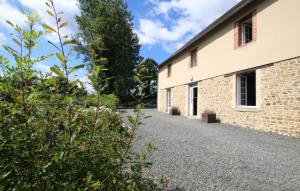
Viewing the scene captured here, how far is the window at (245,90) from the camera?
10070 millimetres

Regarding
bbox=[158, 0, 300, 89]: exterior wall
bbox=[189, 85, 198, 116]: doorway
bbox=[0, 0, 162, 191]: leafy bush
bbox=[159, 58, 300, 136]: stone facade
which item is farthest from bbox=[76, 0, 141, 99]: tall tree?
bbox=[0, 0, 162, 191]: leafy bush

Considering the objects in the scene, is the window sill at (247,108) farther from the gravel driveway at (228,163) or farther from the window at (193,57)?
the window at (193,57)

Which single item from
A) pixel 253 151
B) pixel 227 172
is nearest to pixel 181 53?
pixel 253 151

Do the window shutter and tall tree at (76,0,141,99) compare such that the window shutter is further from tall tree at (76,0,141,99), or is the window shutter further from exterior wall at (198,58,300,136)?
tall tree at (76,0,141,99)

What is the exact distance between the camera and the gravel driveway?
3.44 meters

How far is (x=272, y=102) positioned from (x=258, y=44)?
2.38 m

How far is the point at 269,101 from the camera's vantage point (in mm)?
8312

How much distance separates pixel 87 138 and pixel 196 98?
13.6 meters

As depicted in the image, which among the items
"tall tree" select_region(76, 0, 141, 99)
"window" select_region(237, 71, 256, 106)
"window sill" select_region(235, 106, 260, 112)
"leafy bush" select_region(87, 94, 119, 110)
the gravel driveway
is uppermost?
"tall tree" select_region(76, 0, 141, 99)

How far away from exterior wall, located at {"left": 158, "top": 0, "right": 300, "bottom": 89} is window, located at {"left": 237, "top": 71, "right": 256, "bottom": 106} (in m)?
0.57

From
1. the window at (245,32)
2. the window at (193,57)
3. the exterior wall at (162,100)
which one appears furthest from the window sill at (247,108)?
the exterior wall at (162,100)

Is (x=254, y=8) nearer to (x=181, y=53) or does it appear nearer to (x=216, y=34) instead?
(x=216, y=34)

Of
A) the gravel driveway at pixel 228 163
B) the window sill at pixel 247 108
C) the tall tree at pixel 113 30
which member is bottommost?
the gravel driveway at pixel 228 163

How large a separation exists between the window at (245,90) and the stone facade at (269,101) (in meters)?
0.23
